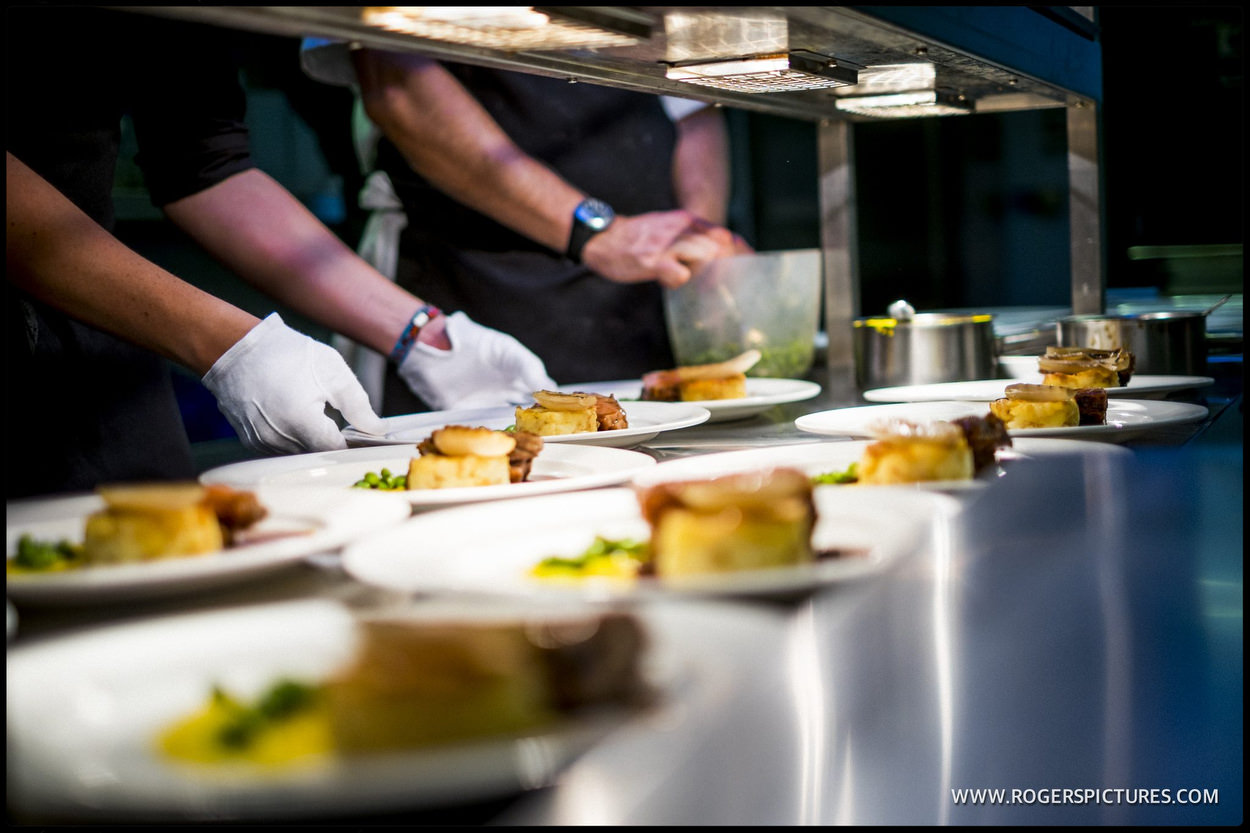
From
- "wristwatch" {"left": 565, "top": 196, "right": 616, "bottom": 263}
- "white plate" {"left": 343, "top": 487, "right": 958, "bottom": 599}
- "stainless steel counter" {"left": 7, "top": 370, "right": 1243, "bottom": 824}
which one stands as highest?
"wristwatch" {"left": 565, "top": 196, "right": 616, "bottom": 263}

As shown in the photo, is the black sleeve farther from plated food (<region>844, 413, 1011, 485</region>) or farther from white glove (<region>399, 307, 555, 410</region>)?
plated food (<region>844, 413, 1011, 485</region>)

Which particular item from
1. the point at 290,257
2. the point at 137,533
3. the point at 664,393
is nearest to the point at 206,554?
the point at 137,533

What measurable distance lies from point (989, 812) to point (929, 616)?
0.37m

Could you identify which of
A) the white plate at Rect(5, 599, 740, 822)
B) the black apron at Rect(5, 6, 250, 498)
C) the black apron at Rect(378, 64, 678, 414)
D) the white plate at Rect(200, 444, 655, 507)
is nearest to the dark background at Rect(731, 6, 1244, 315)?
the black apron at Rect(378, 64, 678, 414)

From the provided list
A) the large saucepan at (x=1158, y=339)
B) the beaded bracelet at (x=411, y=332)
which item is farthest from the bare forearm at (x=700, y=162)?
the large saucepan at (x=1158, y=339)

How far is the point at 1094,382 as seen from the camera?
1.72m

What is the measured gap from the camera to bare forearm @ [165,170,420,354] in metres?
2.25

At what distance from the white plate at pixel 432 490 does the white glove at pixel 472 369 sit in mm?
746

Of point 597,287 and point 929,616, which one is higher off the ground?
point 597,287

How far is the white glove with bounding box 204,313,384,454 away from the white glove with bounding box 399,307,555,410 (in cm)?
52

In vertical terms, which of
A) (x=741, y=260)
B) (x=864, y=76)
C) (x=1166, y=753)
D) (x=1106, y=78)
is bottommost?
(x=1166, y=753)

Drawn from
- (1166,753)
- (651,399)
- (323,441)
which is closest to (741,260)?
(651,399)

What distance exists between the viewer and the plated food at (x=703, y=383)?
1.94m

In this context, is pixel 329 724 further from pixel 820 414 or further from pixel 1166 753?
pixel 1166 753
